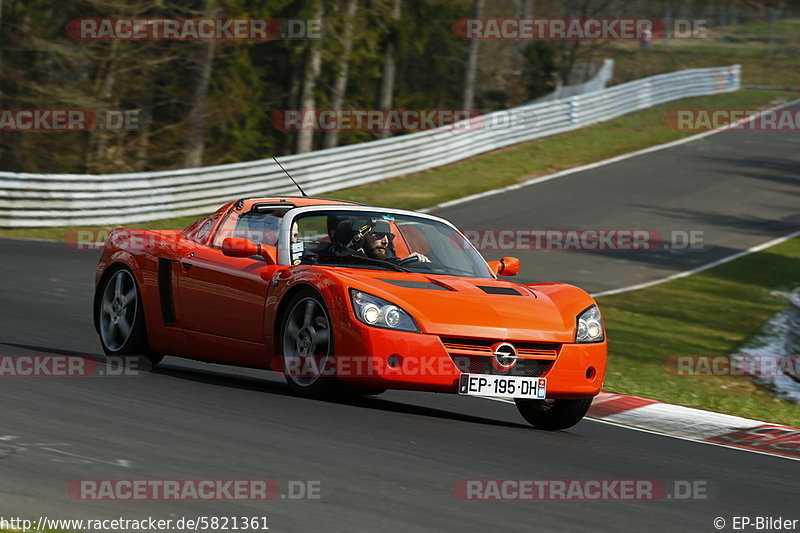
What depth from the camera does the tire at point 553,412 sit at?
8172 millimetres

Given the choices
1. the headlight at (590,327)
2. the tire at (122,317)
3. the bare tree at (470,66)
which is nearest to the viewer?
the headlight at (590,327)

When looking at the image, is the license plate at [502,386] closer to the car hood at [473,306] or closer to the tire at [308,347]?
the car hood at [473,306]

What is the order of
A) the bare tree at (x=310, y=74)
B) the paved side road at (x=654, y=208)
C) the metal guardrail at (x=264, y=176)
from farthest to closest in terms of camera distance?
the bare tree at (x=310, y=74) < the metal guardrail at (x=264, y=176) < the paved side road at (x=654, y=208)

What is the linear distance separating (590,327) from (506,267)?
43.2 inches

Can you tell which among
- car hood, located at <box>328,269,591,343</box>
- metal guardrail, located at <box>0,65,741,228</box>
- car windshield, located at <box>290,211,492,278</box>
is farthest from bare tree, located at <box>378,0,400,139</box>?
car hood, located at <box>328,269,591,343</box>

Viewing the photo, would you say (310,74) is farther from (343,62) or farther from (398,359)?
(398,359)

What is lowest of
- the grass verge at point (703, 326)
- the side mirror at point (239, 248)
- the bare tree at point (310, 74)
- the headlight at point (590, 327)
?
the grass verge at point (703, 326)

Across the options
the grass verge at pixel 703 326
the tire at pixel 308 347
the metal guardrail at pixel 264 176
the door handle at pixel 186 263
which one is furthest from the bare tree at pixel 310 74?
the tire at pixel 308 347

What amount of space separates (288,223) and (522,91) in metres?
42.9

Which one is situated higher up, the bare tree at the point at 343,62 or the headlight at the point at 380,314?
the bare tree at the point at 343,62

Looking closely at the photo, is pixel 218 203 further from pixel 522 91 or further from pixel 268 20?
pixel 522 91

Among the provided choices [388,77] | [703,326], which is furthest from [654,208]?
[388,77]

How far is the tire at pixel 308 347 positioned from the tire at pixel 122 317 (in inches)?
67.4

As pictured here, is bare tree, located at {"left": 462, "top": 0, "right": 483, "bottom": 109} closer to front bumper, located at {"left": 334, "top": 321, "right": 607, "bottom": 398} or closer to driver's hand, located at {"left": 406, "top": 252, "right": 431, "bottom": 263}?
driver's hand, located at {"left": 406, "top": 252, "right": 431, "bottom": 263}
